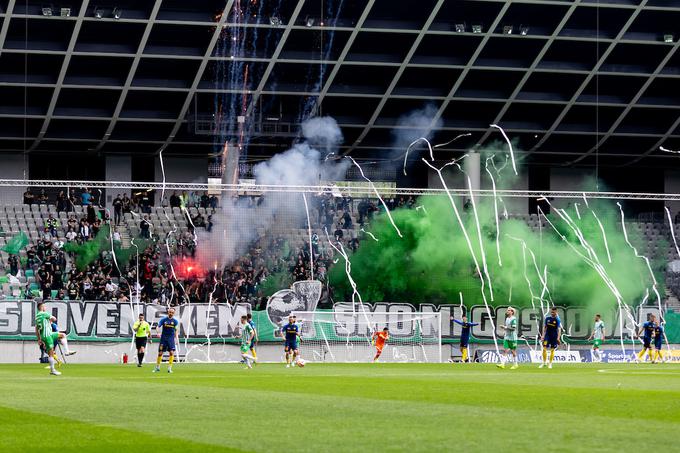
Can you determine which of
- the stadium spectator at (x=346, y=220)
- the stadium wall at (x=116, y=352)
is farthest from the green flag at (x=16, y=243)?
the stadium spectator at (x=346, y=220)

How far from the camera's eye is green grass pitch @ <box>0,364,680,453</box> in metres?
13.1

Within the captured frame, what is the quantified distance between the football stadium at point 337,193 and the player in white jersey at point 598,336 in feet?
0.48

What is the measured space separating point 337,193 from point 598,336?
39.3ft

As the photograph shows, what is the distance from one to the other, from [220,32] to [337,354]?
2075 cm

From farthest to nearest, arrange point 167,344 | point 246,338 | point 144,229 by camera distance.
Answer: point 144,229
point 246,338
point 167,344

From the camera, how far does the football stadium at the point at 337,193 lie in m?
48.6

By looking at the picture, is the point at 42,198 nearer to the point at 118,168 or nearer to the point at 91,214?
the point at 91,214

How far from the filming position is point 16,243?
2156 inches

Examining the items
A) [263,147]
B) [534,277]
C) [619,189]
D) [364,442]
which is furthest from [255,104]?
[364,442]

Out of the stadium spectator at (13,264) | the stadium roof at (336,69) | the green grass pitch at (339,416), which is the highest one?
the stadium roof at (336,69)

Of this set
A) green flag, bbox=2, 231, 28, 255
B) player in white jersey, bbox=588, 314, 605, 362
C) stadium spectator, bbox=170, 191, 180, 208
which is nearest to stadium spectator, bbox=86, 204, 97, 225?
green flag, bbox=2, 231, 28, 255

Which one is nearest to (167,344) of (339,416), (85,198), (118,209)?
(118,209)

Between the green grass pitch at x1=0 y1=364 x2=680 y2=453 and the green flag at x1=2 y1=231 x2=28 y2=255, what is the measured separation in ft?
87.8

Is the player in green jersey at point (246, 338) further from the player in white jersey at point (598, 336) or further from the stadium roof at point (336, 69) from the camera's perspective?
the stadium roof at point (336, 69)
